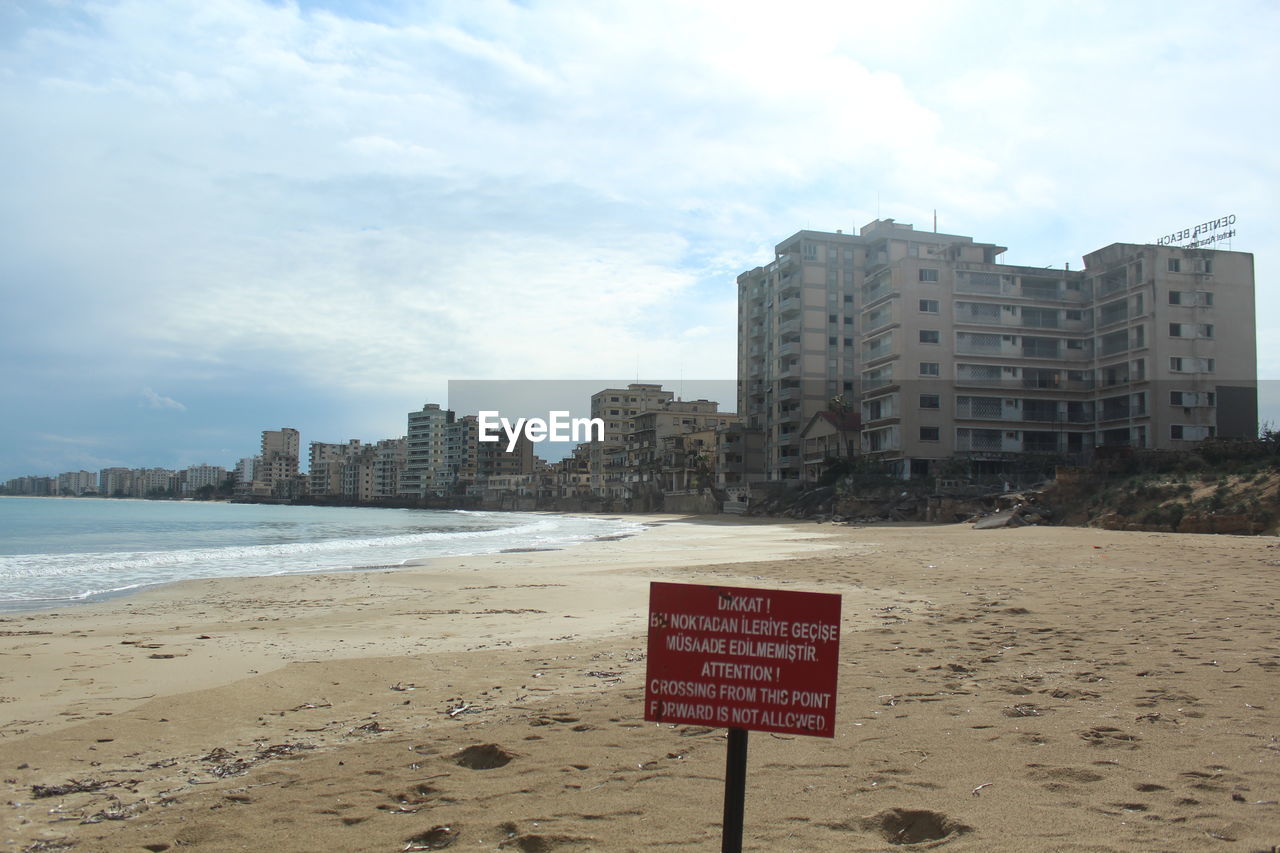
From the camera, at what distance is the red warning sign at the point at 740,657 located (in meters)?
3.41

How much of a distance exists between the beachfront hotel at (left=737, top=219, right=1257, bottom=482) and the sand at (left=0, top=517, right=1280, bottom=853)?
53.7 metres

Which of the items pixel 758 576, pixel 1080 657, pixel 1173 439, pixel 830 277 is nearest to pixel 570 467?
pixel 830 277

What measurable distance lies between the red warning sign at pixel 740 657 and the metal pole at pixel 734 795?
0.38 ft

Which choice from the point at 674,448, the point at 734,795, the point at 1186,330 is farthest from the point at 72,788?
the point at 674,448

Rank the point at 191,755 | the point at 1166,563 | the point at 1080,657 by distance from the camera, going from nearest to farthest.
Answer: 1. the point at 191,755
2. the point at 1080,657
3. the point at 1166,563

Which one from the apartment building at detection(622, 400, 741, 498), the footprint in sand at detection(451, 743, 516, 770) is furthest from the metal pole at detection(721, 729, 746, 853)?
the apartment building at detection(622, 400, 741, 498)

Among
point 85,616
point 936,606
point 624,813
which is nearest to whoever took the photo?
point 624,813

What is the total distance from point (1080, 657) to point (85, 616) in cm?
1528

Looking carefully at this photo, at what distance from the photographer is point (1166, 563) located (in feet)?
63.6

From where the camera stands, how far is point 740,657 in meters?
3.47

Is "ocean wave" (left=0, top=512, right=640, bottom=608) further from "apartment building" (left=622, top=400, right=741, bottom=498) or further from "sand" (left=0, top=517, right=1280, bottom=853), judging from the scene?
"apartment building" (left=622, top=400, right=741, bottom=498)

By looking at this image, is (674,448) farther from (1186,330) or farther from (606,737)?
(606,737)

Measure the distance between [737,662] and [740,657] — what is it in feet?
0.08

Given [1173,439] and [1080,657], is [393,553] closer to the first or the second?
[1080,657]
